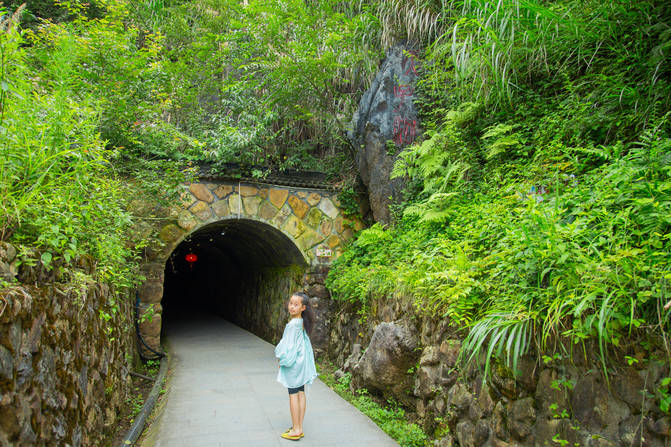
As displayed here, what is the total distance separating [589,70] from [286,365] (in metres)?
4.78

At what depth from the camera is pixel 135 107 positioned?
609 cm

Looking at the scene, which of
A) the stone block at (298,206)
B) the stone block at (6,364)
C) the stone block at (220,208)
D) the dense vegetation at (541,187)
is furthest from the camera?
the stone block at (298,206)

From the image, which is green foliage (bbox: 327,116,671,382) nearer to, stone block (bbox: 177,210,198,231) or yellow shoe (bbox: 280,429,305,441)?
yellow shoe (bbox: 280,429,305,441)

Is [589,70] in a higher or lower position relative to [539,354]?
higher

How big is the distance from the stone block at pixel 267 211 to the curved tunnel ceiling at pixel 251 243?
6.6 inches

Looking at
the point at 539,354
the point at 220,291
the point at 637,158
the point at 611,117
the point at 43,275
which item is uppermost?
the point at 611,117

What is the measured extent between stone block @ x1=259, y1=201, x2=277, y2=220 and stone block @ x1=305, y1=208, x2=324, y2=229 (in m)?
0.73

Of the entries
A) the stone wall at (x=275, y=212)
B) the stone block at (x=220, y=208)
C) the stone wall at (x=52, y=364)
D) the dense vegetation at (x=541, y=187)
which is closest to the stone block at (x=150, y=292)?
the stone wall at (x=275, y=212)

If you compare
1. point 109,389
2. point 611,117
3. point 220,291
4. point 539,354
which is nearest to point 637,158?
point 611,117

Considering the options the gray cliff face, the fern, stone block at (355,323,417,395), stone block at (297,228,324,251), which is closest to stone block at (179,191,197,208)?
stone block at (297,228,324,251)

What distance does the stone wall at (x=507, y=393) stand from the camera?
6.67 feet

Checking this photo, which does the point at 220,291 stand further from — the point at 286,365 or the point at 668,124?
the point at 668,124

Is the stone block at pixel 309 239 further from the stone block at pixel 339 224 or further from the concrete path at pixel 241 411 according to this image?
the concrete path at pixel 241 411

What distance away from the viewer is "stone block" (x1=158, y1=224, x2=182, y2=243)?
7059 mm
